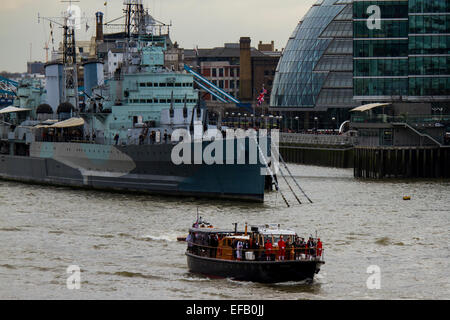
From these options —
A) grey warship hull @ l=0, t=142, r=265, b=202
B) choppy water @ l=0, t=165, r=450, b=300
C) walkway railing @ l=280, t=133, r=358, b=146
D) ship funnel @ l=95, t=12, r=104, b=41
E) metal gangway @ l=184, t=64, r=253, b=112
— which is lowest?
choppy water @ l=0, t=165, r=450, b=300

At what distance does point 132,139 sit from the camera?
73.2m

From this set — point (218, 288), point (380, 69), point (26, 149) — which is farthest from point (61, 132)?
point (218, 288)

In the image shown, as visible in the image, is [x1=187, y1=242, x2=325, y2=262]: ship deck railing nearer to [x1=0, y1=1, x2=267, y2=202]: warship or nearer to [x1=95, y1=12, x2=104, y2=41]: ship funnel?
[x1=0, y1=1, x2=267, y2=202]: warship

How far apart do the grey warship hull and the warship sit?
0.06 metres

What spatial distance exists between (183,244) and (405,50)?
6049cm

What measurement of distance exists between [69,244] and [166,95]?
92.0ft

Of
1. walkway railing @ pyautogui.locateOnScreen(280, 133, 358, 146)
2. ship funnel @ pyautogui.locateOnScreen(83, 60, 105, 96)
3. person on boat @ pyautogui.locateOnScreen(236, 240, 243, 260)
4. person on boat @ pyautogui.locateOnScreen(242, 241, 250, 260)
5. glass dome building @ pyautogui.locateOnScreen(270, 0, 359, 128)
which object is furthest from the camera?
glass dome building @ pyautogui.locateOnScreen(270, 0, 359, 128)

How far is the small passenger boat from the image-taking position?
37750mm

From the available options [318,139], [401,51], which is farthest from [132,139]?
[318,139]

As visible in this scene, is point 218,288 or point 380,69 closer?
point 218,288

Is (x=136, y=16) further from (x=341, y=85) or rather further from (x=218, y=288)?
(x=341, y=85)

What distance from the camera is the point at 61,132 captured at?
8781 centimetres

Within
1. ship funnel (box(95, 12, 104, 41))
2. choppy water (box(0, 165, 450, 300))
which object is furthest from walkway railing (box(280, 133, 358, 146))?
ship funnel (box(95, 12, 104, 41))
